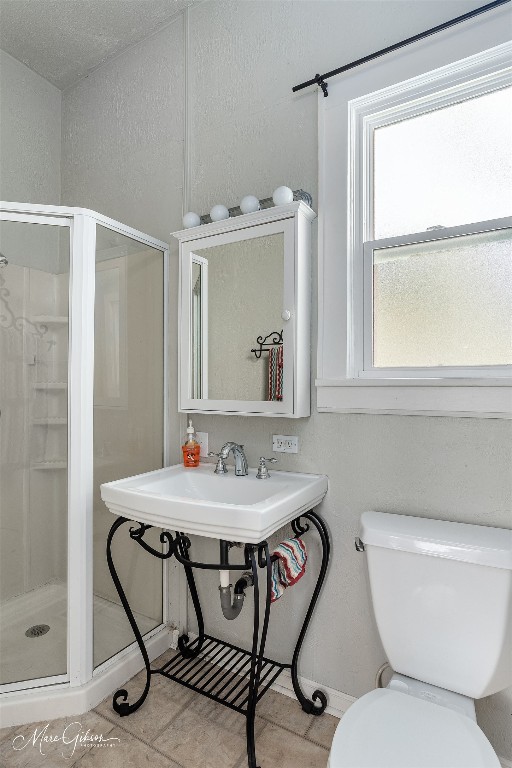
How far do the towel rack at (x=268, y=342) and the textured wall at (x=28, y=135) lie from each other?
166 cm

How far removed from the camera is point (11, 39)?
2094mm

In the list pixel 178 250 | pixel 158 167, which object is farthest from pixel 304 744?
pixel 158 167

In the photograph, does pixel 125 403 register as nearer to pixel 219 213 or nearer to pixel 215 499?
pixel 215 499

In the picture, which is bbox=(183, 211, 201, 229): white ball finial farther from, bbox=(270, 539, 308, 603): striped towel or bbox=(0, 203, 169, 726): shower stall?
bbox=(270, 539, 308, 603): striped towel

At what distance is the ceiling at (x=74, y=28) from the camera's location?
190 centimetres

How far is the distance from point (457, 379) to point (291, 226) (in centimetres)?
76

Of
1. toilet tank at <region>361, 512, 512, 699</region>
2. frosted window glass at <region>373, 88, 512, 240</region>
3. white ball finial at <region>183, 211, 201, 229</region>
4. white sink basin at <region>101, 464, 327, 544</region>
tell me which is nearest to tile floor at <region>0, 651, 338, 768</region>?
toilet tank at <region>361, 512, 512, 699</region>

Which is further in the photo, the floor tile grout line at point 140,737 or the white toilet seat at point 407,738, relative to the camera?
the floor tile grout line at point 140,737

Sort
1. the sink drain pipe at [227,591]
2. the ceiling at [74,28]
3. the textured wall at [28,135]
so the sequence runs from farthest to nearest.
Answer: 1. the textured wall at [28,135]
2. the ceiling at [74,28]
3. the sink drain pipe at [227,591]

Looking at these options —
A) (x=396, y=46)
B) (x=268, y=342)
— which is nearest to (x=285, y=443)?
(x=268, y=342)

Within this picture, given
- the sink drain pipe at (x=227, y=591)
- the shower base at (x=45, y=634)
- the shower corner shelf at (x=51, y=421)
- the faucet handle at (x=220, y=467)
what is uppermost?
the shower corner shelf at (x=51, y=421)

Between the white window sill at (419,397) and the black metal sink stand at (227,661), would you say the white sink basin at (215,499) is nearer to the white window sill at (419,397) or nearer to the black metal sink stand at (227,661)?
the black metal sink stand at (227,661)

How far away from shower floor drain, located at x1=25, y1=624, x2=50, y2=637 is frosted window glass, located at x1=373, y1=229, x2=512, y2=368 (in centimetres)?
164

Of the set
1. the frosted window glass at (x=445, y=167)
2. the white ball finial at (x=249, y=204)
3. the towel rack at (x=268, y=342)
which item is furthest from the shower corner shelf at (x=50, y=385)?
the frosted window glass at (x=445, y=167)
